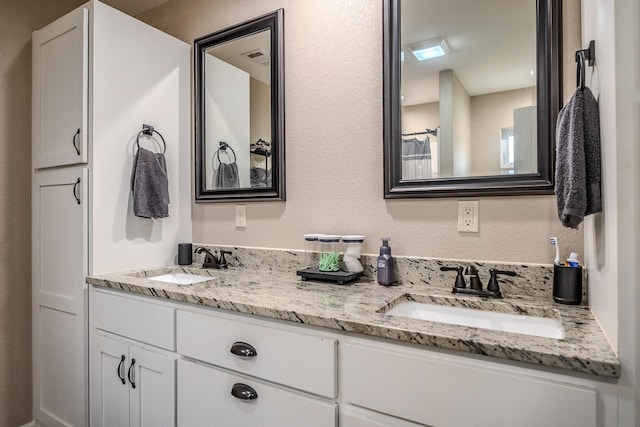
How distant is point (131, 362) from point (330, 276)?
930mm

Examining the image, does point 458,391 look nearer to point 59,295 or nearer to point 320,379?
point 320,379

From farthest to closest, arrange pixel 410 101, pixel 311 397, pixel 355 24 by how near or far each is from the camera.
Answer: pixel 355 24
pixel 410 101
pixel 311 397

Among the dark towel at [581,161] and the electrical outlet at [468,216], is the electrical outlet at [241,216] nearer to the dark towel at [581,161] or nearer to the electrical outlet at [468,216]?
the electrical outlet at [468,216]

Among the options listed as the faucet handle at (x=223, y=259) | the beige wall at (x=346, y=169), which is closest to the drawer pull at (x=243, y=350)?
the beige wall at (x=346, y=169)

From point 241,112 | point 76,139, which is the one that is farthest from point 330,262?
point 76,139

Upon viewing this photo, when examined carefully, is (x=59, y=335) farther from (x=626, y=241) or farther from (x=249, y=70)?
(x=626, y=241)

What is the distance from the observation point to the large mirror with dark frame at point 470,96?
129 centimetres

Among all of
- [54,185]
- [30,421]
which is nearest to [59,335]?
[30,421]

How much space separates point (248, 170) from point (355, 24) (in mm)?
904

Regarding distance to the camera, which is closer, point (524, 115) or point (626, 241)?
point (626, 241)

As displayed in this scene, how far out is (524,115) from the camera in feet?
4.34

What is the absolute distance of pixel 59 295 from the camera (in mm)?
1858

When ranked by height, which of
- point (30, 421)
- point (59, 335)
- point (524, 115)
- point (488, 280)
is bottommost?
point (30, 421)

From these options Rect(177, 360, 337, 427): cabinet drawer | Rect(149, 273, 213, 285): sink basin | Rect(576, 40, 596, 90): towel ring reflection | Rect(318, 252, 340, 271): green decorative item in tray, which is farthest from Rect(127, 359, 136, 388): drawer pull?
Rect(576, 40, 596, 90): towel ring reflection
